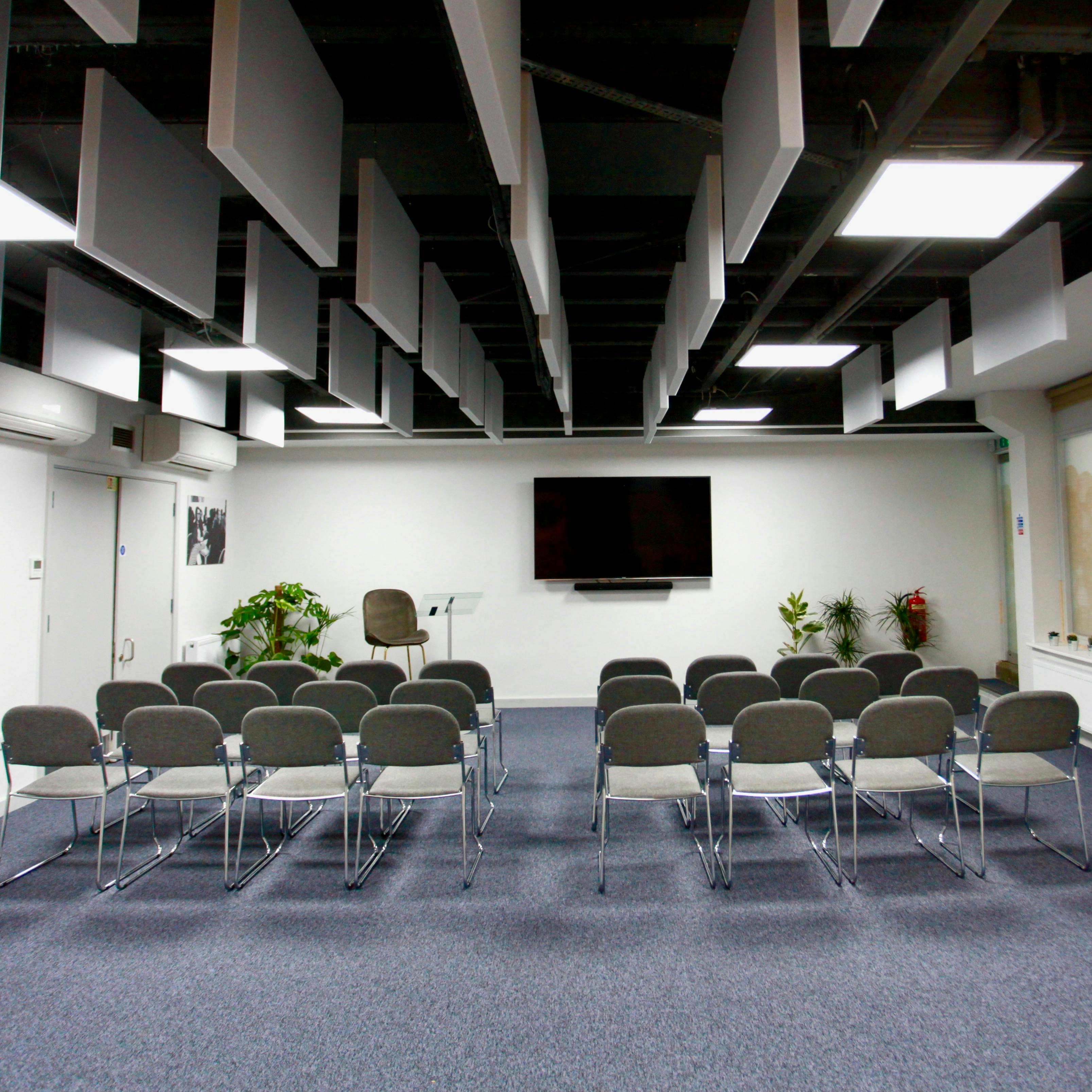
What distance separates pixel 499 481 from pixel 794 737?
487cm

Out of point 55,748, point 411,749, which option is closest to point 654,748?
point 411,749

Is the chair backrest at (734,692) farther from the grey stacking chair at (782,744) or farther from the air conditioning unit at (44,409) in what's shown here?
the air conditioning unit at (44,409)

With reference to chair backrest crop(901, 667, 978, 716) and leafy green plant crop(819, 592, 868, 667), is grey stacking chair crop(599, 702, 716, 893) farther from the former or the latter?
leafy green plant crop(819, 592, 868, 667)

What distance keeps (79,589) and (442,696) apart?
11.2 feet

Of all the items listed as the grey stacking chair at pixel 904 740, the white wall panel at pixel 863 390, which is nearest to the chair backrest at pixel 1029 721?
the grey stacking chair at pixel 904 740

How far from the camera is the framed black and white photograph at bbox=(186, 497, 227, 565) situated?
6598 mm

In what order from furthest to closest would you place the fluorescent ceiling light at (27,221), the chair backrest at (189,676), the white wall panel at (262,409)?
1. the white wall panel at (262,409)
2. the chair backrest at (189,676)
3. the fluorescent ceiling light at (27,221)

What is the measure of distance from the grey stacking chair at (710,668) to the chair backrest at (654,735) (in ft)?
4.96

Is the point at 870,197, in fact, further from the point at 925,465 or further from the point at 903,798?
the point at 925,465

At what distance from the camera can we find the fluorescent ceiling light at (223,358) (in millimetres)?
3928

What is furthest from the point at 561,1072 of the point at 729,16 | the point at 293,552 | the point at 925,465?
the point at 925,465

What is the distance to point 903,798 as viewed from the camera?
4316 mm

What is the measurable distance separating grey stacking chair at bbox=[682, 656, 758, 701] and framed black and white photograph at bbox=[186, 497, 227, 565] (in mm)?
5258

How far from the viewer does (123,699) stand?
3965mm
